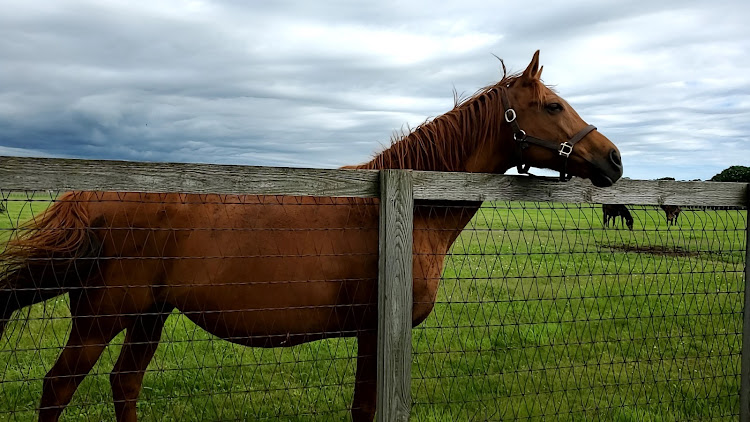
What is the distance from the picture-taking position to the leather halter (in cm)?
344

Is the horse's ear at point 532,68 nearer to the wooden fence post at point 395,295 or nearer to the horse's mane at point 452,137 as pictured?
the horse's mane at point 452,137

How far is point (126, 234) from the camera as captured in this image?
136 inches

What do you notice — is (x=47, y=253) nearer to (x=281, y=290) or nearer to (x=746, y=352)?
(x=281, y=290)

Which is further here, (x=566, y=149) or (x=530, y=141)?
(x=530, y=141)

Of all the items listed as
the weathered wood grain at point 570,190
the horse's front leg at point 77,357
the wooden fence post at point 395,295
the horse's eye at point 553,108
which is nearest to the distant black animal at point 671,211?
the weathered wood grain at point 570,190

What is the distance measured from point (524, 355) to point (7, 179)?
4.93 m

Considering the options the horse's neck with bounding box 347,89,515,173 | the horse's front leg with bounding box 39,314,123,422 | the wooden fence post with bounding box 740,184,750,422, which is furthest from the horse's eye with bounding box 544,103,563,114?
the horse's front leg with bounding box 39,314,123,422

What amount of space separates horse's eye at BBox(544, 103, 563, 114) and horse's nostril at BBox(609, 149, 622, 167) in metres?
0.44

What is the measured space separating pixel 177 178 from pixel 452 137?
1.90 meters

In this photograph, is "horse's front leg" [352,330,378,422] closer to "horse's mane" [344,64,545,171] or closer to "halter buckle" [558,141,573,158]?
"horse's mane" [344,64,545,171]

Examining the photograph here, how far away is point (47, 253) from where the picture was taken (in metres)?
3.47

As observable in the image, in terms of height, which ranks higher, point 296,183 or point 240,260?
point 296,183

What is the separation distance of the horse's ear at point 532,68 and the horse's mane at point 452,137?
0.47 feet

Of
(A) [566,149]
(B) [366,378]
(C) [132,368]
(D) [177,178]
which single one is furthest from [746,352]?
(C) [132,368]
